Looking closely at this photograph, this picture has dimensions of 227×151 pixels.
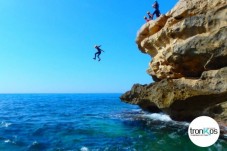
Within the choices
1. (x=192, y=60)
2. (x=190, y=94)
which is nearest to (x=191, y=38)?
(x=192, y=60)

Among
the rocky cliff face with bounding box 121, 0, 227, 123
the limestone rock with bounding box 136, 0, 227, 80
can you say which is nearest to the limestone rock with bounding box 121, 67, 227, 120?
the rocky cliff face with bounding box 121, 0, 227, 123

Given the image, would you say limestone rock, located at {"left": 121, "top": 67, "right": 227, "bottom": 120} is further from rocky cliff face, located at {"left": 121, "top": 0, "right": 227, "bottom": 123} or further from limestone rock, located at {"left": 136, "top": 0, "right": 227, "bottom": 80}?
limestone rock, located at {"left": 136, "top": 0, "right": 227, "bottom": 80}

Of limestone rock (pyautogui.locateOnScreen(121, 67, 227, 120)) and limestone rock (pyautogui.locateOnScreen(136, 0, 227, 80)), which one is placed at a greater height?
limestone rock (pyautogui.locateOnScreen(136, 0, 227, 80))

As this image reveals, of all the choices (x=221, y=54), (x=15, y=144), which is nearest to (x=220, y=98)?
(x=221, y=54)

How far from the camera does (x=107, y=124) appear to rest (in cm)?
2997

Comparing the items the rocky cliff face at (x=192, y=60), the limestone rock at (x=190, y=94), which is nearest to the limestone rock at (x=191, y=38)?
the rocky cliff face at (x=192, y=60)

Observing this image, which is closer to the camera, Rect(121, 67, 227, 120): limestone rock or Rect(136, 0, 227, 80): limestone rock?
Rect(121, 67, 227, 120): limestone rock

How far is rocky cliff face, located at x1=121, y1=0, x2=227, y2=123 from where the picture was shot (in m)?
23.0

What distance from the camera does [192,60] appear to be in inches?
1010

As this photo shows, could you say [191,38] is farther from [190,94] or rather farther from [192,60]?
[190,94]

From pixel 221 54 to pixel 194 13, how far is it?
5360mm

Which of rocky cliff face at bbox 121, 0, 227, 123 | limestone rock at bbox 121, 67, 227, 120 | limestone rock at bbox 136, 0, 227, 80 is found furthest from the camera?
limestone rock at bbox 136, 0, 227, 80

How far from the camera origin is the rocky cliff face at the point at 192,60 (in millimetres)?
23016

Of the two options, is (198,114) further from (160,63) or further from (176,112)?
(160,63)
